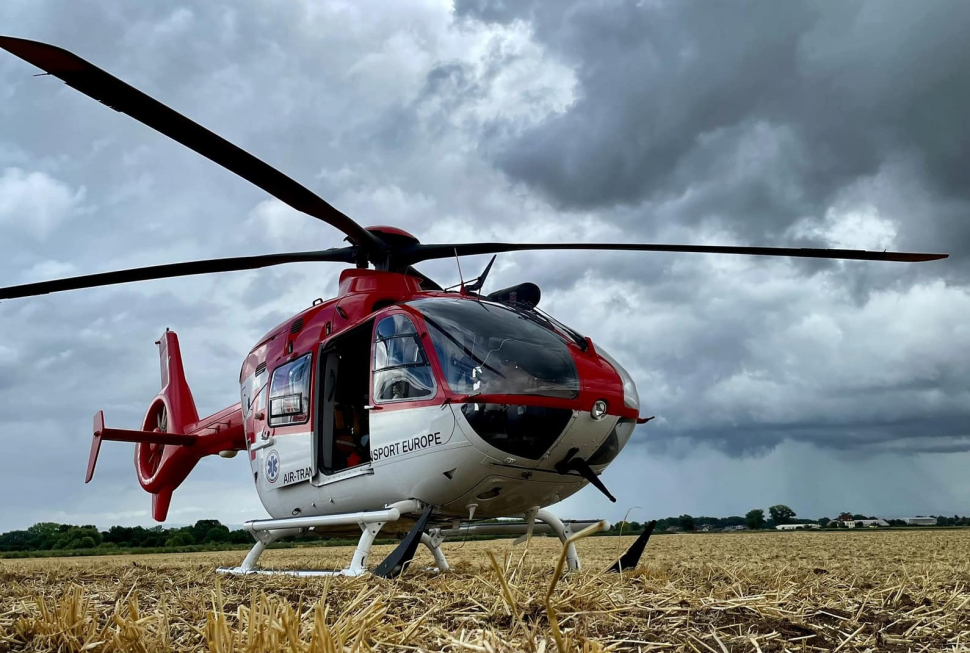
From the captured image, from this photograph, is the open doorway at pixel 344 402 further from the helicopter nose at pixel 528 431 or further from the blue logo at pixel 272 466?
the helicopter nose at pixel 528 431

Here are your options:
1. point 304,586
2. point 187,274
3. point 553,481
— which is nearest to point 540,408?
point 553,481

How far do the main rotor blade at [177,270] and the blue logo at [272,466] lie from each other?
233 cm

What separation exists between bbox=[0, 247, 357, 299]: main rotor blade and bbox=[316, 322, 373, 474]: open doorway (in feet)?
5.37

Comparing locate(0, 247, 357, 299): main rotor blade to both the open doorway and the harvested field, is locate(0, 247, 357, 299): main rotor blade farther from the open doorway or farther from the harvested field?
the harvested field

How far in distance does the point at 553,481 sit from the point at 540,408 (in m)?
1.01

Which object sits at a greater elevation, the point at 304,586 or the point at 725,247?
the point at 725,247

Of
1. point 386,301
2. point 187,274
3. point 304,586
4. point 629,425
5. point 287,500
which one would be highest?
point 187,274

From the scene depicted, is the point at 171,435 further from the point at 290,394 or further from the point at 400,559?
the point at 400,559

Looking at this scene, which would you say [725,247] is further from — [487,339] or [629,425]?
[487,339]

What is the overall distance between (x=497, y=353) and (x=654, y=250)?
8.80 ft

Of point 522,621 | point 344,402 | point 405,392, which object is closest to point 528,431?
point 405,392

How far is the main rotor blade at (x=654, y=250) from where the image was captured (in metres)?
7.64

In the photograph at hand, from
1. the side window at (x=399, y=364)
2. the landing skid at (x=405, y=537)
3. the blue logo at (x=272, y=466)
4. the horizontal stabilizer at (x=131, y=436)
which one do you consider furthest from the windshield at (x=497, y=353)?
the horizontal stabilizer at (x=131, y=436)

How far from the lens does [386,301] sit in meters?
8.46
